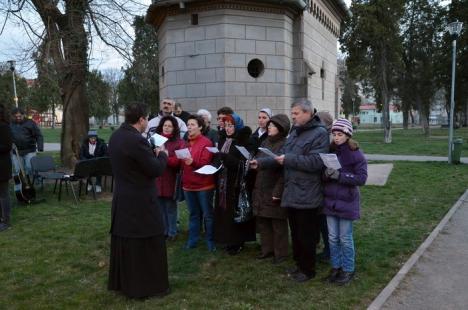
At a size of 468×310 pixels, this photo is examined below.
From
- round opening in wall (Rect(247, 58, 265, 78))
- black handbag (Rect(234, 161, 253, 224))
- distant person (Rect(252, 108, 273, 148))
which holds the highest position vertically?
round opening in wall (Rect(247, 58, 265, 78))

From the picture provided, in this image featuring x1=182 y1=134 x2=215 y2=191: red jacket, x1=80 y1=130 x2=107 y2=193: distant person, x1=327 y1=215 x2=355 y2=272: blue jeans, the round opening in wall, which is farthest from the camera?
the round opening in wall

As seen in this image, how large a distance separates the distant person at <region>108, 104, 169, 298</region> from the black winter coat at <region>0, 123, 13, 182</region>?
369cm

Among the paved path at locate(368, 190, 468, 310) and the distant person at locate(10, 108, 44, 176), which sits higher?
the distant person at locate(10, 108, 44, 176)

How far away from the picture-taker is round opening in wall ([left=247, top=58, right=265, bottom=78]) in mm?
11285

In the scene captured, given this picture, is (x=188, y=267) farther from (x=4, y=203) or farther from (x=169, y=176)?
(x=4, y=203)

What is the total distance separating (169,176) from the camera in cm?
617

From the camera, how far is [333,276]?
494 centimetres

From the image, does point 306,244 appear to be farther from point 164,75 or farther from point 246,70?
point 164,75

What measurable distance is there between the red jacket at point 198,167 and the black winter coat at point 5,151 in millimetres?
3214

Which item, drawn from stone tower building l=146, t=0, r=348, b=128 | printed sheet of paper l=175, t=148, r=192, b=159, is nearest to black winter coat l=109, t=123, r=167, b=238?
printed sheet of paper l=175, t=148, r=192, b=159

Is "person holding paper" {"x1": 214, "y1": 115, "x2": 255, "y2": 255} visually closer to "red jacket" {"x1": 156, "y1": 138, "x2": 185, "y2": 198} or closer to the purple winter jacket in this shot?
"red jacket" {"x1": 156, "y1": 138, "x2": 185, "y2": 198}

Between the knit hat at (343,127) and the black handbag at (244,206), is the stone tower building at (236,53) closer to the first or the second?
the black handbag at (244,206)

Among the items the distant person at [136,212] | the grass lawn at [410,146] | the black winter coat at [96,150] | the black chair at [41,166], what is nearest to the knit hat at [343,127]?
the distant person at [136,212]

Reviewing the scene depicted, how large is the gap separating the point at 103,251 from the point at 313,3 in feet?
31.5
